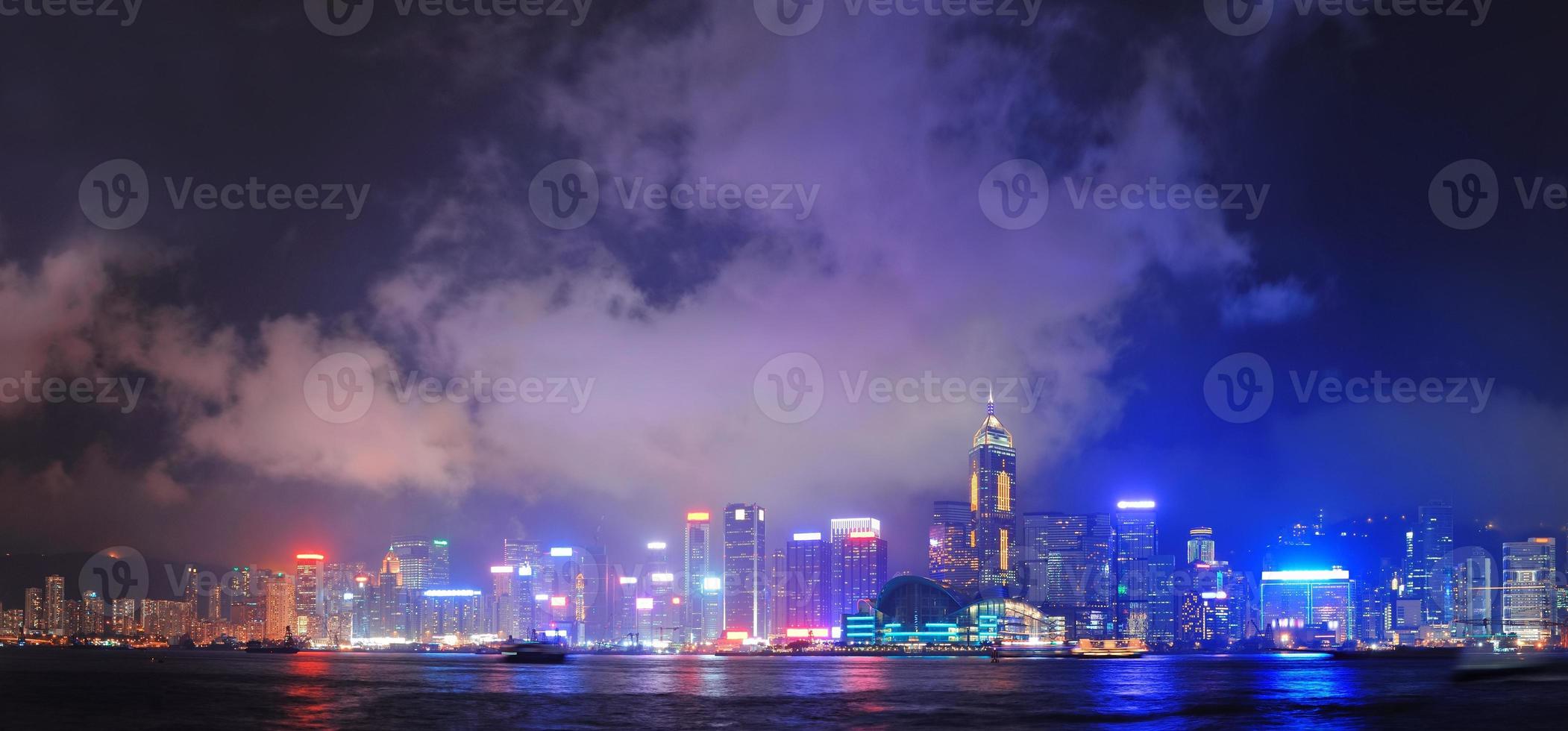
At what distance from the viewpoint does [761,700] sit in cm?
8662

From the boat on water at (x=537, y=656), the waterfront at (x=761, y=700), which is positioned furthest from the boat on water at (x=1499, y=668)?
the boat on water at (x=537, y=656)

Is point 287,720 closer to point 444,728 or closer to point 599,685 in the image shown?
point 444,728

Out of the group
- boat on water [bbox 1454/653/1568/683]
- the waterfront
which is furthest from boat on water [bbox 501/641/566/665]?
boat on water [bbox 1454/653/1568/683]

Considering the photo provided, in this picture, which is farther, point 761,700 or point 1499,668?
point 1499,668

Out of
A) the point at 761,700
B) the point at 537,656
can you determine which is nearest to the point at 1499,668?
the point at 761,700

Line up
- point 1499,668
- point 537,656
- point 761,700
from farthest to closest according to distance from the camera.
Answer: point 537,656 < point 1499,668 < point 761,700

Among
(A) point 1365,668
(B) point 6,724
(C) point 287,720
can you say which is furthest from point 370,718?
(A) point 1365,668

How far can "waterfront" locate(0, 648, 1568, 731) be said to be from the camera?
66.9m

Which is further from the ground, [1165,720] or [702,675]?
[1165,720]

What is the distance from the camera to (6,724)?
63.7m

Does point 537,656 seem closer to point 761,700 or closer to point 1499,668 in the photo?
point 761,700

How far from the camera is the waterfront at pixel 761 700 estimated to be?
66938mm

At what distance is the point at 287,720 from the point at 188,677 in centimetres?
7123

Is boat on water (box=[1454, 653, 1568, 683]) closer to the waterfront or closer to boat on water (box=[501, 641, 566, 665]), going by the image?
the waterfront
